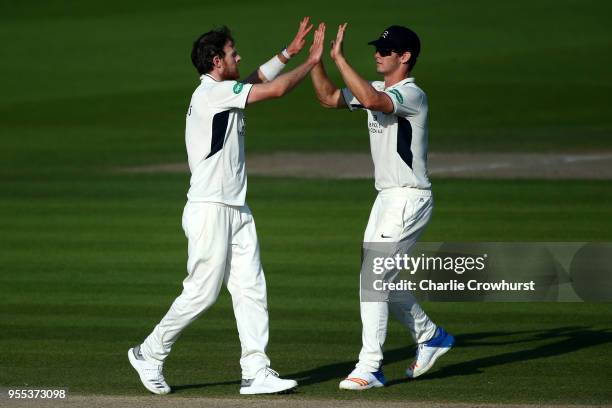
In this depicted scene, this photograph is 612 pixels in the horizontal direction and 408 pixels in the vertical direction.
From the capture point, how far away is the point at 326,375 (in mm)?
8461

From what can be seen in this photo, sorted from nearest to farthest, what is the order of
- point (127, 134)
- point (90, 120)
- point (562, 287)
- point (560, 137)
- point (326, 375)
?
point (326, 375) → point (562, 287) → point (560, 137) → point (127, 134) → point (90, 120)

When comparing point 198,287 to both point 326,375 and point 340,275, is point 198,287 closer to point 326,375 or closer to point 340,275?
point 326,375

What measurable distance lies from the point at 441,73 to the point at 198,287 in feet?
90.9

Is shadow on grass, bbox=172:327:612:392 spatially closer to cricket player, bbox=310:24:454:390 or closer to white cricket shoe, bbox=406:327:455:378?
white cricket shoe, bbox=406:327:455:378

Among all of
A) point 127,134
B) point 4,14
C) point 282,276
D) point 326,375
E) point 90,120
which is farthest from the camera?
point 4,14

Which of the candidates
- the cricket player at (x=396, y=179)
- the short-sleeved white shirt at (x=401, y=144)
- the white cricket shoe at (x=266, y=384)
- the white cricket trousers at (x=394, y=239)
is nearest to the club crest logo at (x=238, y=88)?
the cricket player at (x=396, y=179)

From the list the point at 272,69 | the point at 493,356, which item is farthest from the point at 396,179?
the point at 493,356

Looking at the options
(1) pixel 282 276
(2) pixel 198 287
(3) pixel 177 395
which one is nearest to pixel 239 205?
(2) pixel 198 287

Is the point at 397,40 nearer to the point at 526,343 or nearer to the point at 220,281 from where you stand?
the point at 220,281

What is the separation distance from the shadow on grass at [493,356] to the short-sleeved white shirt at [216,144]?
133 centimetres

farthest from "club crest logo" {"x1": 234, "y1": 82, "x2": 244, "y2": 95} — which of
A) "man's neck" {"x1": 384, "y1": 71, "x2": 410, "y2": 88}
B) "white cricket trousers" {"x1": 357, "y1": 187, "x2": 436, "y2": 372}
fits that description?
"white cricket trousers" {"x1": 357, "y1": 187, "x2": 436, "y2": 372}

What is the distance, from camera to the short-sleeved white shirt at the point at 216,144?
782cm

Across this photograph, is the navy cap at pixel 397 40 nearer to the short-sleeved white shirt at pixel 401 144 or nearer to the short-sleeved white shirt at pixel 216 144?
the short-sleeved white shirt at pixel 401 144

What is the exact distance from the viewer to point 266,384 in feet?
25.4
